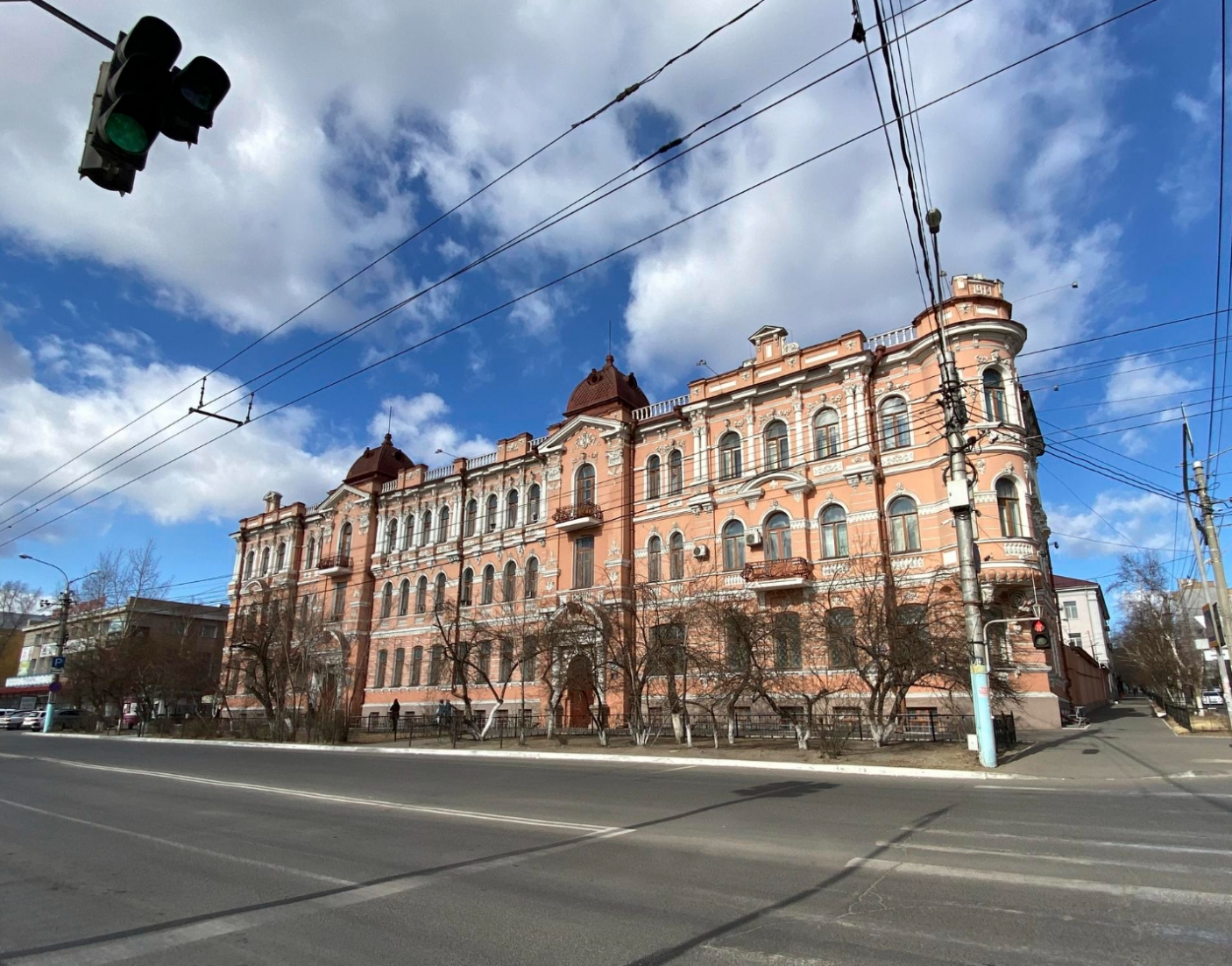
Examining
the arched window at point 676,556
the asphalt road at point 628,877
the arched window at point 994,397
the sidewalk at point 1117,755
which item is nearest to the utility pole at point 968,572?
the sidewalk at point 1117,755

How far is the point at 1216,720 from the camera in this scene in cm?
2752

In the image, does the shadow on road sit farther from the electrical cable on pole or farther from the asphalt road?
the electrical cable on pole

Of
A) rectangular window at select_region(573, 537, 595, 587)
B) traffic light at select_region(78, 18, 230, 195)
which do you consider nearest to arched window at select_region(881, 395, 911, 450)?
rectangular window at select_region(573, 537, 595, 587)

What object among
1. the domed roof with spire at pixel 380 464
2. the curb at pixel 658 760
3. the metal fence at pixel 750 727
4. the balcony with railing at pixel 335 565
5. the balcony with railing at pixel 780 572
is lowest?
the curb at pixel 658 760

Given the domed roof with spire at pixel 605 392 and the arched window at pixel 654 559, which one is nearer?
the arched window at pixel 654 559

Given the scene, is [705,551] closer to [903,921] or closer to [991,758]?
[991,758]

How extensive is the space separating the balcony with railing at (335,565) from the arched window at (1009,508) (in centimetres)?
3910

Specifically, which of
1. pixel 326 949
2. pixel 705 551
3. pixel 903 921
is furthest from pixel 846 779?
pixel 705 551

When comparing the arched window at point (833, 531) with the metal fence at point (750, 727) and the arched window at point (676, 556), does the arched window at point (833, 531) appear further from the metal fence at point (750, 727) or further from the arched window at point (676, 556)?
the arched window at point (676, 556)

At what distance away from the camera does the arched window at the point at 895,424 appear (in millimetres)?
Answer: 29172

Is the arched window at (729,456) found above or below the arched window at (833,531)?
above

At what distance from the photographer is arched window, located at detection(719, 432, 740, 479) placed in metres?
33.3

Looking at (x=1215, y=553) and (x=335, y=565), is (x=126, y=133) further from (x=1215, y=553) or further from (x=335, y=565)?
(x=335, y=565)

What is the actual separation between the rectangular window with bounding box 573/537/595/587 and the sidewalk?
65.5 feet
